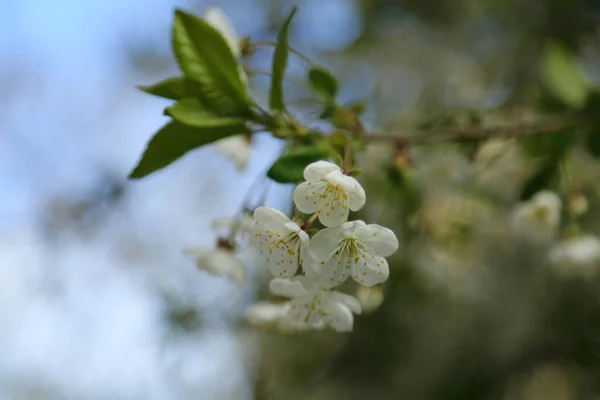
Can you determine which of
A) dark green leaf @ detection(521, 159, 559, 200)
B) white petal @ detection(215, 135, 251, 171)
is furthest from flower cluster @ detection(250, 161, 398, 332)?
dark green leaf @ detection(521, 159, 559, 200)

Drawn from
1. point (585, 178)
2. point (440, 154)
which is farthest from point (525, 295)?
point (440, 154)

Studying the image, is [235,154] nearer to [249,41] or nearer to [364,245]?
[249,41]

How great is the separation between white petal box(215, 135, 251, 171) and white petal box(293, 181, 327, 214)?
29 centimetres

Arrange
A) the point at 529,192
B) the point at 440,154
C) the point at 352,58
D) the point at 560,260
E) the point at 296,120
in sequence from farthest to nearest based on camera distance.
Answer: the point at 352,58
the point at 440,154
the point at 560,260
the point at 529,192
the point at 296,120

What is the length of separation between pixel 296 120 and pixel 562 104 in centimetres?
75

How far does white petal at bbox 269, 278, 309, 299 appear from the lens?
63 centimetres

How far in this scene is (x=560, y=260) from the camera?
1129 millimetres

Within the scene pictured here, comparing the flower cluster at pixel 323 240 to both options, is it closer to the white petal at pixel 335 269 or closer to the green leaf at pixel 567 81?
the white petal at pixel 335 269

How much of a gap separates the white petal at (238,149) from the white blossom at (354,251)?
0.30 metres

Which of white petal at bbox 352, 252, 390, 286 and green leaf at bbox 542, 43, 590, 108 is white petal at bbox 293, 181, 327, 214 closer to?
white petal at bbox 352, 252, 390, 286

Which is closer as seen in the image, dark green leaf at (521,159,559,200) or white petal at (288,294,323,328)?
white petal at (288,294,323,328)

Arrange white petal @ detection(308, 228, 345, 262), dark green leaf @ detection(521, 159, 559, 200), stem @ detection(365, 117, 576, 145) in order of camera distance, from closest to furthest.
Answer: white petal @ detection(308, 228, 345, 262)
stem @ detection(365, 117, 576, 145)
dark green leaf @ detection(521, 159, 559, 200)

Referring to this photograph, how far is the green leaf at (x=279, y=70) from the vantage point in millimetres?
648

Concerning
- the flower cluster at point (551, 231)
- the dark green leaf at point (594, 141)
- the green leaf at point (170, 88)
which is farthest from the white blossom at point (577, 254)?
the green leaf at point (170, 88)
